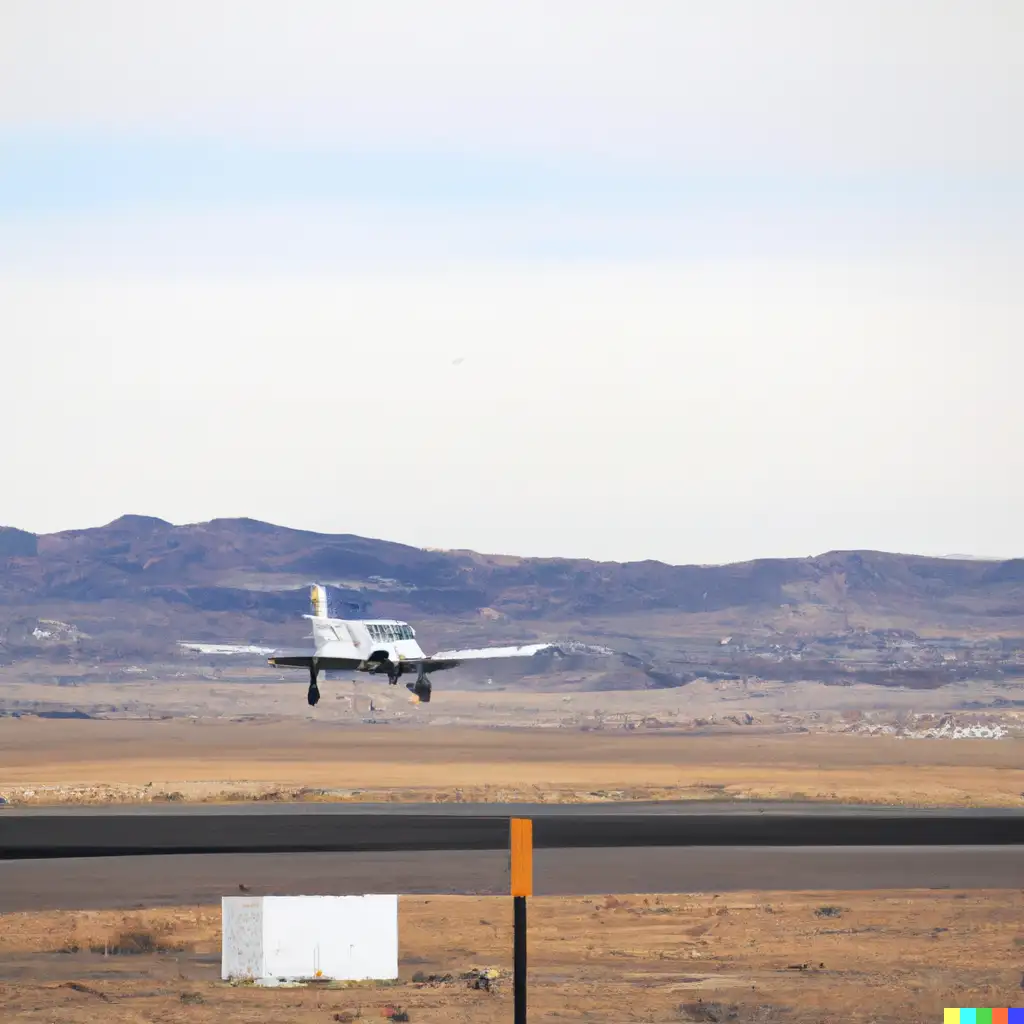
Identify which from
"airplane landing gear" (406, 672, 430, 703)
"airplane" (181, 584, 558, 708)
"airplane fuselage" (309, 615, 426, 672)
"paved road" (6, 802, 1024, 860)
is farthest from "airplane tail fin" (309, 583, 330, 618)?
"paved road" (6, 802, 1024, 860)

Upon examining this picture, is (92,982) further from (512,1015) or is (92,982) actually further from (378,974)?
(512,1015)

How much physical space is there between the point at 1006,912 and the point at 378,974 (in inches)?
565

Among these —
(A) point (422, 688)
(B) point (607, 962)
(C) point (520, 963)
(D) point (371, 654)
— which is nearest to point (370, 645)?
(D) point (371, 654)

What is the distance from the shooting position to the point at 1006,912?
35938 mm

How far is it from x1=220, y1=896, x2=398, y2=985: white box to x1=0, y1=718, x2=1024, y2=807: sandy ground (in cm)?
4812

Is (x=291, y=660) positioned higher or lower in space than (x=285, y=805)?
higher

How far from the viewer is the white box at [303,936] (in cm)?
2745

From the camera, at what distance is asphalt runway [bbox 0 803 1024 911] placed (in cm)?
4044

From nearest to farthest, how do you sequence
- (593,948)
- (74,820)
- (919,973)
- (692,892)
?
(919,973) → (593,948) → (692,892) → (74,820)

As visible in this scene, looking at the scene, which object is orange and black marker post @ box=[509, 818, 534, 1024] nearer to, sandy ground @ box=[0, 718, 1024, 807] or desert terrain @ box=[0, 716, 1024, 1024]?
desert terrain @ box=[0, 716, 1024, 1024]

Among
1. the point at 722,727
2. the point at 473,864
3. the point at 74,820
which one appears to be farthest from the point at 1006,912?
the point at 722,727

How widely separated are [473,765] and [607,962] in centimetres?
9467

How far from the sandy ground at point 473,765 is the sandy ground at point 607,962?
40036mm

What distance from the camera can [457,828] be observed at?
182 feet
